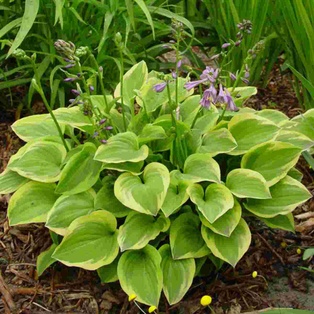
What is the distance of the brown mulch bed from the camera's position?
1.73m

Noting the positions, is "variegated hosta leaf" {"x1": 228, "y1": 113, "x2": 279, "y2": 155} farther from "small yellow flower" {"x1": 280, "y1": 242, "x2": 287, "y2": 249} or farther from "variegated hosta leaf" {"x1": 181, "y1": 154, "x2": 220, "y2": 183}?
"small yellow flower" {"x1": 280, "y1": 242, "x2": 287, "y2": 249}

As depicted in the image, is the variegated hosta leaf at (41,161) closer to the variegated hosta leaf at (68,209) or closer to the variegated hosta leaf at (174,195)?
the variegated hosta leaf at (68,209)

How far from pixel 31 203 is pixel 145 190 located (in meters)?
0.35

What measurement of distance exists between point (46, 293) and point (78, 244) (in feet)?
0.80

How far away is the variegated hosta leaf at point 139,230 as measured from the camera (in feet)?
5.18

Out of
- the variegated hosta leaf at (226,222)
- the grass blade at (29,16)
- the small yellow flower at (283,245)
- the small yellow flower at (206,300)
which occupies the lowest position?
the small yellow flower at (283,245)

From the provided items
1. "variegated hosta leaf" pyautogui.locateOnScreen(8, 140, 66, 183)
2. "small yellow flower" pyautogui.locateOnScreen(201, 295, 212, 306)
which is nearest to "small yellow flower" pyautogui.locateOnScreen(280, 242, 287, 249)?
"small yellow flower" pyautogui.locateOnScreen(201, 295, 212, 306)

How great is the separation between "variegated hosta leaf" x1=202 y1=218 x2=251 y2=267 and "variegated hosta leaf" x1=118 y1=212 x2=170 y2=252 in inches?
4.8

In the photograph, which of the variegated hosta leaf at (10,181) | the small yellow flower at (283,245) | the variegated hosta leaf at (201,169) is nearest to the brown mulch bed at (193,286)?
the small yellow flower at (283,245)

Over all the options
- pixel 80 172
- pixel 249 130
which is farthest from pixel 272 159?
pixel 80 172

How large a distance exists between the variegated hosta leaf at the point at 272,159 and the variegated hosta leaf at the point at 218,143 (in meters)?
0.07

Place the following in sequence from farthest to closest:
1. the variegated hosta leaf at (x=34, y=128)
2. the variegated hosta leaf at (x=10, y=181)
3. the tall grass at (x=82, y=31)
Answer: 1. the tall grass at (x=82, y=31)
2. the variegated hosta leaf at (x=34, y=128)
3. the variegated hosta leaf at (x=10, y=181)

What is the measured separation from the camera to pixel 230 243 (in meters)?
1.63

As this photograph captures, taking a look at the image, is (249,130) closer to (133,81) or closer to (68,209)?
(133,81)
